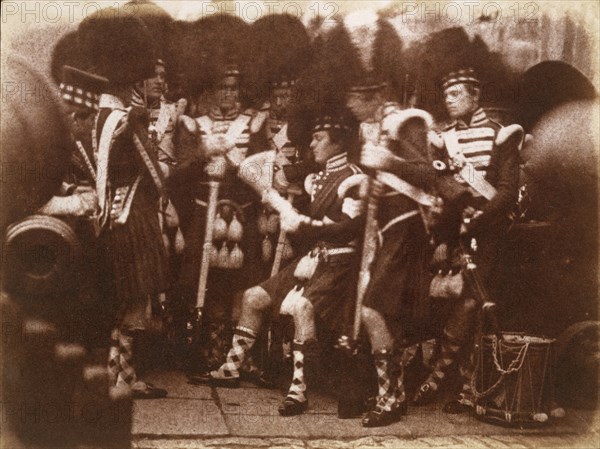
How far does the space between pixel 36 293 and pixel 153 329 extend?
90cm

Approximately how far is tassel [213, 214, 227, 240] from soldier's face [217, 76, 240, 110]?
33.8 inches

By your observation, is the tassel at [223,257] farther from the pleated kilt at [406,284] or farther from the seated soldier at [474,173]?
the seated soldier at [474,173]

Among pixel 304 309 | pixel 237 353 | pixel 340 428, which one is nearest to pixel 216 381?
pixel 237 353

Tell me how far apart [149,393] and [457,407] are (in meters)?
2.40

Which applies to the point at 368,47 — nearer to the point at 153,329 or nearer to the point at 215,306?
the point at 215,306

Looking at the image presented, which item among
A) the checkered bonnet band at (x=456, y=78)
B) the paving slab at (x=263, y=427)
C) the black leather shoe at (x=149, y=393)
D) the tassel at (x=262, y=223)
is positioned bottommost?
the paving slab at (x=263, y=427)

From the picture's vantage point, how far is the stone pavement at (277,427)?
527 cm

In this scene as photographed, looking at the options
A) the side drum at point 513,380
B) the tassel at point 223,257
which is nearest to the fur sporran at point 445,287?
the side drum at point 513,380

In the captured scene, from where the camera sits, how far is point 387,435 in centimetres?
543

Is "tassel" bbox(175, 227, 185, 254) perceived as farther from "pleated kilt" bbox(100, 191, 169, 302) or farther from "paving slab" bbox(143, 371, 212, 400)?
"paving slab" bbox(143, 371, 212, 400)

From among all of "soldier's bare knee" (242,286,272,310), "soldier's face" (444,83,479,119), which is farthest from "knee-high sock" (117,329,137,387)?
"soldier's face" (444,83,479,119)

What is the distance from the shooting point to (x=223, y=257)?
5535 millimetres

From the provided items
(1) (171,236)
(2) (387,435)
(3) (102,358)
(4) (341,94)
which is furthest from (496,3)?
(3) (102,358)

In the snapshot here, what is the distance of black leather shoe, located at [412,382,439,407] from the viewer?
18.5 feet
